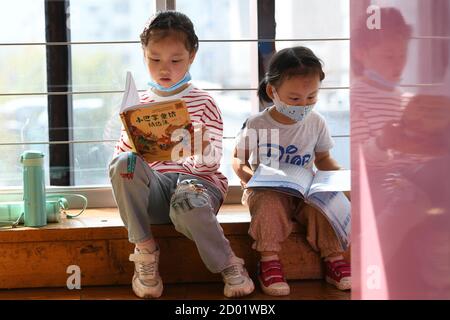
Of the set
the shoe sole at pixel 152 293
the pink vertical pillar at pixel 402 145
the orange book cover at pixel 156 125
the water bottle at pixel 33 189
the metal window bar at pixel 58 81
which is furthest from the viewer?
the metal window bar at pixel 58 81

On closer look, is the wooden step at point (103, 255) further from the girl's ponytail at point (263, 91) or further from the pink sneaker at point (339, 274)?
the girl's ponytail at point (263, 91)

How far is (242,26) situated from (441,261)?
1.21 meters

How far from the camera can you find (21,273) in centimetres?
175

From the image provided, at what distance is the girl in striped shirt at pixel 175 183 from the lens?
1.63 m

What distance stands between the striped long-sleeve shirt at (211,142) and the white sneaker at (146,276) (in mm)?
223

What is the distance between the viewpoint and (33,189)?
5.78ft

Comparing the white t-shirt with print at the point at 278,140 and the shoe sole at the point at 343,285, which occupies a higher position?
the white t-shirt with print at the point at 278,140

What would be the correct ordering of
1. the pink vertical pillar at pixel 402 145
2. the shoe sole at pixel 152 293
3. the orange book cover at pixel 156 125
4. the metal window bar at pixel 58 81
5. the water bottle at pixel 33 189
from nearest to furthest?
the pink vertical pillar at pixel 402 145, the orange book cover at pixel 156 125, the shoe sole at pixel 152 293, the water bottle at pixel 33 189, the metal window bar at pixel 58 81

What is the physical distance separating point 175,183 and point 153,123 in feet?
0.76

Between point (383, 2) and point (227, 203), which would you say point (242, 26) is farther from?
point (383, 2)

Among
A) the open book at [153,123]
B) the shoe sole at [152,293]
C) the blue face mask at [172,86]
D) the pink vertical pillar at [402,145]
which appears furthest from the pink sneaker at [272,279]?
the pink vertical pillar at [402,145]

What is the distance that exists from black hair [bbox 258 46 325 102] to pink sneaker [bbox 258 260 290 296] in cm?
44

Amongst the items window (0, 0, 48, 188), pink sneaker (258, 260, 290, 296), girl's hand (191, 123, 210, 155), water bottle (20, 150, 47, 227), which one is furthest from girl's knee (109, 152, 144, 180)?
window (0, 0, 48, 188)

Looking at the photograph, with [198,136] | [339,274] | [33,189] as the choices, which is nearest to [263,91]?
[198,136]
